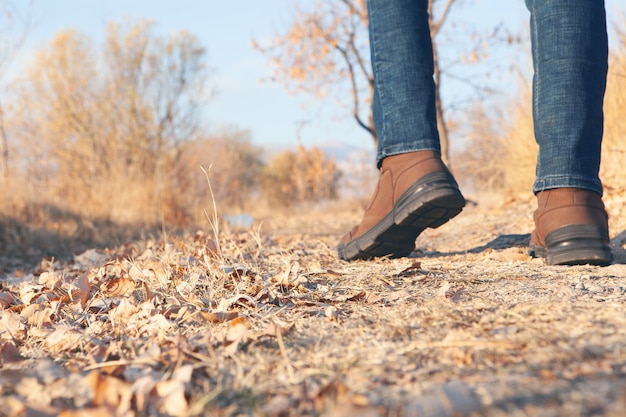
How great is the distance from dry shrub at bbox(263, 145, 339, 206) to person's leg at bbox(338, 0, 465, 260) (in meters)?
13.4

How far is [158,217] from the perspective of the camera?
7527 mm

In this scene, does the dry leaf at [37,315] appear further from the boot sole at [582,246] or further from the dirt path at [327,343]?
the boot sole at [582,246]

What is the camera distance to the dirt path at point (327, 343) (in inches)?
30.0

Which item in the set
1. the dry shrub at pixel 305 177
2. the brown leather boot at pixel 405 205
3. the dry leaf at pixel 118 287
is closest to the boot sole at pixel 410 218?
the brown leather boot at pixel 405 205

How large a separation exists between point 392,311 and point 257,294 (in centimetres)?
38

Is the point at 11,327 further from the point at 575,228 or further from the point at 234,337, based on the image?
the point at 575,228

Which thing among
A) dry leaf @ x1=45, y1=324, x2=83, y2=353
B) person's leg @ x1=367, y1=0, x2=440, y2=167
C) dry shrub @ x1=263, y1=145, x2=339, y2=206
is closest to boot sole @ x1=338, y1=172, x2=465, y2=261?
person's leg @ x1=367, y1=0, x2=440, y2=167

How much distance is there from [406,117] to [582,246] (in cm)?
64

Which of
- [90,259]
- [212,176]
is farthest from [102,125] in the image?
[90,259]

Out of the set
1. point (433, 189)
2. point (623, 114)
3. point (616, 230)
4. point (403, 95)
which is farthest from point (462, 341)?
point (623, 114)

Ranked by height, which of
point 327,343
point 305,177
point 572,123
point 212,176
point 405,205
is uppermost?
point 305,177

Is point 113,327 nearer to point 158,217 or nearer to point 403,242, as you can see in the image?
point 403,242

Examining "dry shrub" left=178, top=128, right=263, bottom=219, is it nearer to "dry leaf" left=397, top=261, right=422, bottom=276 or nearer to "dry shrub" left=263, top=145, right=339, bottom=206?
"dry shrub" left=263, top=145, right=339, bottom=206

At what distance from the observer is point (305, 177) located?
1950 cm
